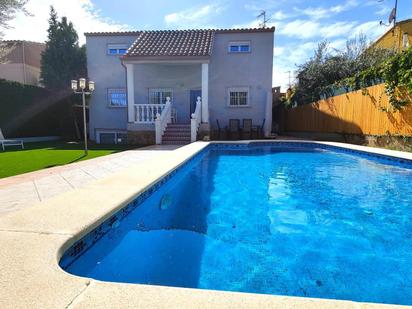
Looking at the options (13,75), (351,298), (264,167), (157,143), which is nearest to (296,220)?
(351,298)

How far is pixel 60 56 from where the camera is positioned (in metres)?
26.8

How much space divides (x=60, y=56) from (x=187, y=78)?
658 inches

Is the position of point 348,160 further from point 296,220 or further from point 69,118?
point 69,118

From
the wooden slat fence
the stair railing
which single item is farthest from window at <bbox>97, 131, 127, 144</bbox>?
the wooden slat fence

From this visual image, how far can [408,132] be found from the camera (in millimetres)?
9867

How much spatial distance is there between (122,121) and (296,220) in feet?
52.9

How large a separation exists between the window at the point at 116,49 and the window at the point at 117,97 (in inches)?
95.3

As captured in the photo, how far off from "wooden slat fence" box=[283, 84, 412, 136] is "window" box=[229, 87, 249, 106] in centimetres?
391

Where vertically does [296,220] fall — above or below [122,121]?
below

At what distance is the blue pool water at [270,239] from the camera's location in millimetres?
2617

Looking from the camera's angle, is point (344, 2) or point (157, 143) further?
point (344, 2)

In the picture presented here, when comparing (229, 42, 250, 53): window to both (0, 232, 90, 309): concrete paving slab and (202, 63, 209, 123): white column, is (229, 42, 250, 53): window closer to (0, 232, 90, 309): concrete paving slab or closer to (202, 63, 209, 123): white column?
(202, 63, 209, 123): white column

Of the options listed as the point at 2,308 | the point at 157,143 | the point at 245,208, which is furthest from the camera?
the point at 157,143

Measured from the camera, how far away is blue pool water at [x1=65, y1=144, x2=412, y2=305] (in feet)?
8.59
